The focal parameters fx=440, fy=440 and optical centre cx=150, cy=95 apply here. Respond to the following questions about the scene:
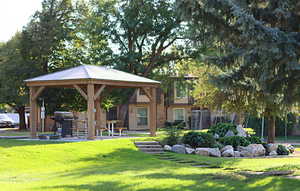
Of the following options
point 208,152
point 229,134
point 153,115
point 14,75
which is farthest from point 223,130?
point 14,75

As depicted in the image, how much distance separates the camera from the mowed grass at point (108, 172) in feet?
31.7

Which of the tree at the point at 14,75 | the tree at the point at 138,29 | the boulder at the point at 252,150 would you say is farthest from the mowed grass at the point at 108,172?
the tree at the point at 14,75

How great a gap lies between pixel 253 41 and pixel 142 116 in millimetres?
32260

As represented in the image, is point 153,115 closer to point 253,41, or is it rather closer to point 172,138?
point 172,138

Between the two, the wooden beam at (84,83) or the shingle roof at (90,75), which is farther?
the shingle roof at (90,75)

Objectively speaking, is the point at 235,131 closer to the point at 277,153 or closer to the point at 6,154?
the point at 277,153

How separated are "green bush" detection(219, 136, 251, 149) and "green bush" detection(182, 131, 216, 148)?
0.67m

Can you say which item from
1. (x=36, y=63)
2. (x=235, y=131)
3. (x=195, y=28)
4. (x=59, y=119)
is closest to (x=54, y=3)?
(x=36, y=63)

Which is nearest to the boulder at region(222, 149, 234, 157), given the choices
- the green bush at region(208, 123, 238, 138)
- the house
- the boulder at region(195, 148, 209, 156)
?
the boulder at region(195, 148, 209, 156)

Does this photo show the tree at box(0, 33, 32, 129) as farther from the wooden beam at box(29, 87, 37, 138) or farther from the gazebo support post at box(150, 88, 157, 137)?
the gazebo support post at box(150, 88, 157, 137)

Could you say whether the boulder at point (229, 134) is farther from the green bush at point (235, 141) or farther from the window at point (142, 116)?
the window at point (142, 116)

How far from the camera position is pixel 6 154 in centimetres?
1617

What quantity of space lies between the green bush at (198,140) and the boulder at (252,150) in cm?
135

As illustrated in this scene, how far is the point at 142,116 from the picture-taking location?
4172 cm
